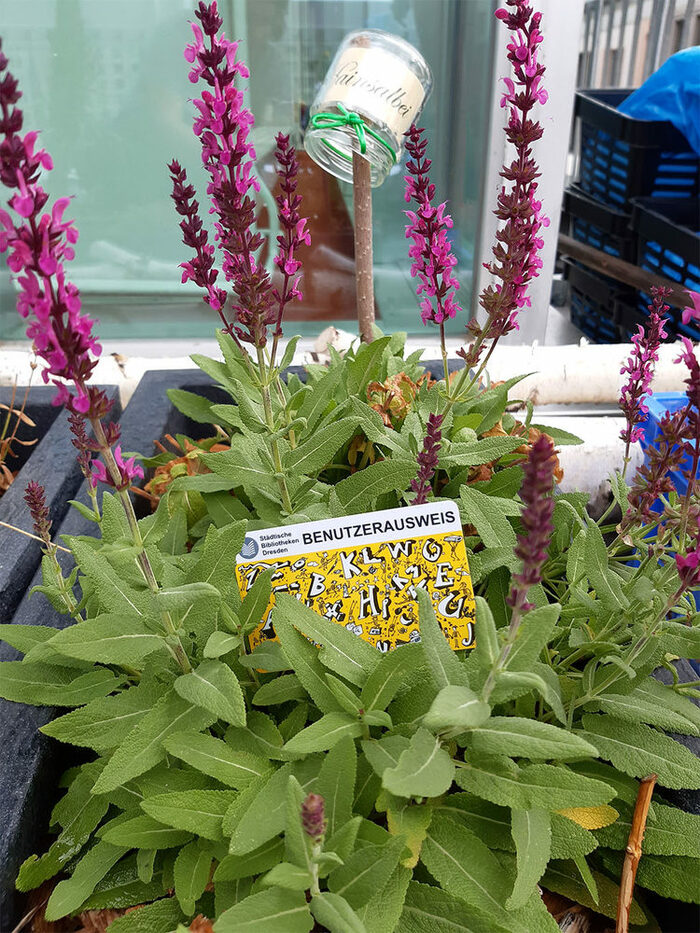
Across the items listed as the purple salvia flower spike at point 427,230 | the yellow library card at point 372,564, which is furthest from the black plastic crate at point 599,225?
the yellow library card at point 372,564

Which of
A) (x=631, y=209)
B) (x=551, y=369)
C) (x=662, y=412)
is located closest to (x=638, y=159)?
(x=631, y=209)

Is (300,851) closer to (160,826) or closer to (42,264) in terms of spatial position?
(160,826)

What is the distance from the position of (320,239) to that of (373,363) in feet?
3.83

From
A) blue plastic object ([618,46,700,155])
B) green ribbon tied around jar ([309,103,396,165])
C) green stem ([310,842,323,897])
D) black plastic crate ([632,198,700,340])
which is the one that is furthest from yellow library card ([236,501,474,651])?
blue plastic object ([618,46,700,155])

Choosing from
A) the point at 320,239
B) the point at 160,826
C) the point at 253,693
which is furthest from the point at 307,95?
the point at 160,826

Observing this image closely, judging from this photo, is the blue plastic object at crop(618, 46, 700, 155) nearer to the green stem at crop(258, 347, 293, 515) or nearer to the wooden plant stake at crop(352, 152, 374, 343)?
the wooden plant stake at crop(352, 152, 374, 343)

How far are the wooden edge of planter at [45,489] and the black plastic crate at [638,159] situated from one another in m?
1.66

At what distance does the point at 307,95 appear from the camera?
1916 mm

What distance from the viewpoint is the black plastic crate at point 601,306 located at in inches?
88.3

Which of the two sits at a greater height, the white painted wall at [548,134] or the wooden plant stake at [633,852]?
the white painted wall at [548,134]

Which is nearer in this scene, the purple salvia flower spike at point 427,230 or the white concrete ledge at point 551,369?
the purple salvia flower spike at point 427,230

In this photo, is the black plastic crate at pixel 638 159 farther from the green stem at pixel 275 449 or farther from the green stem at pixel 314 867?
the green stem at pixel 314 867

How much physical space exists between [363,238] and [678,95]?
4.48 feet

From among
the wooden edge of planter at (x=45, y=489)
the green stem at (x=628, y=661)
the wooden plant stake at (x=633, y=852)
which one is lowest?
the wooden plant stake at (x=633, y=852)
